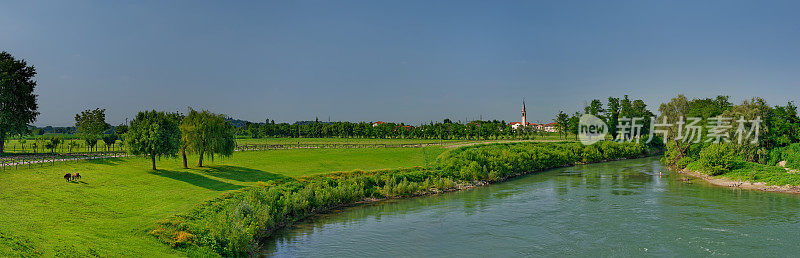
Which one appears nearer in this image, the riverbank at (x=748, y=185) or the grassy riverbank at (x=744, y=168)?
the riverbank at (x=748, y=185)

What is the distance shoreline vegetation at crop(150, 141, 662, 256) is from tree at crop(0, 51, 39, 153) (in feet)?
162

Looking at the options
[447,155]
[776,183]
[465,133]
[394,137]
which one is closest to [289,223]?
[447,155]

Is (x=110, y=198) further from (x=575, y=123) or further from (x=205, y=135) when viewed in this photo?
(x=575, y=123)

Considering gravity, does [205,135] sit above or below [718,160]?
above

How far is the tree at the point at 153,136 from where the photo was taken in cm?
5206

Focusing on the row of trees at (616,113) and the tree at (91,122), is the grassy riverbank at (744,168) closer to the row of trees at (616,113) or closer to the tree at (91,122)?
the row of trees at (616,113)

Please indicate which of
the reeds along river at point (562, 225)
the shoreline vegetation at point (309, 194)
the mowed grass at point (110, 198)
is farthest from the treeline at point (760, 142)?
the mowed grass at point (110, 198)

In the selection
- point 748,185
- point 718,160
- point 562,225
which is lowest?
point 562,225

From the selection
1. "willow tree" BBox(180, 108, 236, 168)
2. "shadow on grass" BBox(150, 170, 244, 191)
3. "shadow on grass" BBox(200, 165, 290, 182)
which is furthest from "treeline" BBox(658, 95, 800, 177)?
"willow tree" BBox(180, 108, 236, 168)

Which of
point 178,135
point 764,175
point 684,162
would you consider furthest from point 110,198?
point 684,162

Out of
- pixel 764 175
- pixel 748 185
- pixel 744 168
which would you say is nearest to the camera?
pixel 748 185

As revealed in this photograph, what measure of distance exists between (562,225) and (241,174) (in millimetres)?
37584

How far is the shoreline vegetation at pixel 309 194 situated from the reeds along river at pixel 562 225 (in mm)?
1964

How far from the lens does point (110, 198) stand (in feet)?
118
